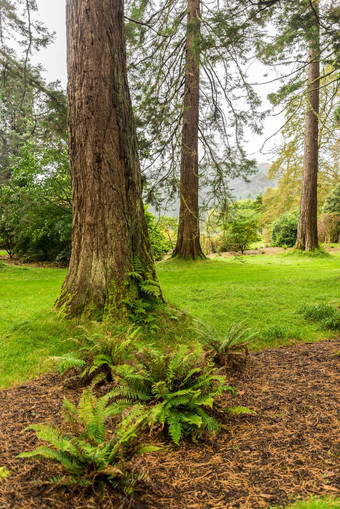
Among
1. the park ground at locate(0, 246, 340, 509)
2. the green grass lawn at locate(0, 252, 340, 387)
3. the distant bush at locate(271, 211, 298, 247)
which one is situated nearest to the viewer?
the park ground at locate(0, 246, 340, 509)

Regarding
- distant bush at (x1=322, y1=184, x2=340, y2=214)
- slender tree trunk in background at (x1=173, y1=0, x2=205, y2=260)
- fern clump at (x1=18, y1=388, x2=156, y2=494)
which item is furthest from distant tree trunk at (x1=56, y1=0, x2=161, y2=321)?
distant bush at (x1=322, y1=184, x2=340, y2=214)

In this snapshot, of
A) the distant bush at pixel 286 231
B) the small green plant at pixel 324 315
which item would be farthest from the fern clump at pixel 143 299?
the distant bush at pixel 286 231

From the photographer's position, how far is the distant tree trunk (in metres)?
3.96

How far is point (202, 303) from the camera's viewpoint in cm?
588

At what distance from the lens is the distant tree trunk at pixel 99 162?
3961 millimetres

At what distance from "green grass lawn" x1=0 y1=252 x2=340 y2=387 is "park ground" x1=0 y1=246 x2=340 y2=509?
0.07 feet

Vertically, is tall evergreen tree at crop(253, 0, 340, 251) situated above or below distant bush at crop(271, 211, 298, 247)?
above

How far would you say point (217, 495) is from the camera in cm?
157

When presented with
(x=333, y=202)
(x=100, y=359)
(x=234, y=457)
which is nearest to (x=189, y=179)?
(x=100, y=359)

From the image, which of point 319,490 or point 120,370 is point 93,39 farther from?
point 319,490

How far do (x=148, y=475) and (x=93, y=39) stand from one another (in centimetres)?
481

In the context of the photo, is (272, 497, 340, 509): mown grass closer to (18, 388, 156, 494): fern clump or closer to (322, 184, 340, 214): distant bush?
(18, 388, 156, 494): fern clump

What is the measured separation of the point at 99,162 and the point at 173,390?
296 cm

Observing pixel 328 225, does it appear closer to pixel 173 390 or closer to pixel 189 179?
pixel 189 179
